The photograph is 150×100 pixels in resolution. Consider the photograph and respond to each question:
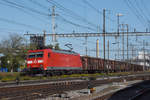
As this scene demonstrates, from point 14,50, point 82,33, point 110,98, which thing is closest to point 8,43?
point 14,50

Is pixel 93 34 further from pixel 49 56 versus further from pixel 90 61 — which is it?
pixel 49 56

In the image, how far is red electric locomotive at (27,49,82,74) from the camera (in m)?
31.3

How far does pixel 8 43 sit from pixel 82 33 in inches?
816

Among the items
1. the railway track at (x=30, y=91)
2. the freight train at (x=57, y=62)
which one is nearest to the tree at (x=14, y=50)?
the freight train at (x=57, y=62)

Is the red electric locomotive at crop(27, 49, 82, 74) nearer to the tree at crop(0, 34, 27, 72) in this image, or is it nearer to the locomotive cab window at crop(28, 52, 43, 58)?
the locomotive cab window at crop(28, 52, 43, 58)

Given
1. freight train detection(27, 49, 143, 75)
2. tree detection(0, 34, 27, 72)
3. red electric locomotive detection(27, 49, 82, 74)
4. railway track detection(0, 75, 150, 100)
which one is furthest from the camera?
tree detection(0, 34, 27, 72)

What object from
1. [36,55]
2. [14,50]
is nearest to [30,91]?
[36,55]

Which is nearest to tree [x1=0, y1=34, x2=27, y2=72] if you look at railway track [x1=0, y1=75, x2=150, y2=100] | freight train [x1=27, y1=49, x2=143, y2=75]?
freight train [x1=27, y1=49, x2=143, y2=75]

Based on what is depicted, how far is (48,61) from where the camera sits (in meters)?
31.5

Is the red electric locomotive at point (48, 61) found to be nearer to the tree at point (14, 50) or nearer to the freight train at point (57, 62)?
the freight train at point (57, 62)

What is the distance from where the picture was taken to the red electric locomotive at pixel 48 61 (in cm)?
3130

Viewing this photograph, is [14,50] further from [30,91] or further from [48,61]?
[30,91]

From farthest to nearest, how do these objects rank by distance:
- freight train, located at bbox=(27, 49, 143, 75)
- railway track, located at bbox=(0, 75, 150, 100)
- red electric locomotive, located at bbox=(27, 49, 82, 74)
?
freight train, located at bbox=(27, 49, 143, 75) < red electric locomotive, located at bbox=(27, 49, 82, 74) < railway track, located at bbox=(0, 75, 150, 100)

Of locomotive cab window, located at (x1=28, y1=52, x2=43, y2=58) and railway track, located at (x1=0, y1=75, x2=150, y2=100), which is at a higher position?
locomotive cab window, located at (x1=28, y1=52, x2=43, y2=58)
